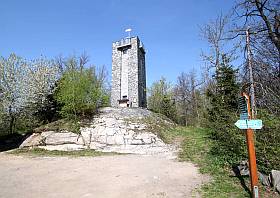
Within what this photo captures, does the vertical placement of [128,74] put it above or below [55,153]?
above

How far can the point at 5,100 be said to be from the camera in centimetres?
1886

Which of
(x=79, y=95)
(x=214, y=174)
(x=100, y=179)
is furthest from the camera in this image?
(x=79, y=95)

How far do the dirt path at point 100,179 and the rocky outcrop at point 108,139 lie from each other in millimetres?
3630

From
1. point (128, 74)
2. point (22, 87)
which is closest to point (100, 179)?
point (22, 87)

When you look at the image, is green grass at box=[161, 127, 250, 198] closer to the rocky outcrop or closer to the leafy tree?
the rocky outcrop

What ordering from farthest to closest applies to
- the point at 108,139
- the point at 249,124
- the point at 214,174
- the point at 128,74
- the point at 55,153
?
1. the point at 128,74
2. the point at 108,139
3. the point at 55,153
4. the point at 214,174
5. the point at 249,124

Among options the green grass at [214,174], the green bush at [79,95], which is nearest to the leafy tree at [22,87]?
the green bush at [79,95]

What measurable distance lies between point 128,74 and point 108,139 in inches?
631

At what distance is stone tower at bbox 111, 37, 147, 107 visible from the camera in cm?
3058

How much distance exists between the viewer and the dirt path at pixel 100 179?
6500mm

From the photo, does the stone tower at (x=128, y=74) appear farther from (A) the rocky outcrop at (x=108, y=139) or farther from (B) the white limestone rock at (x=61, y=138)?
(B) the white limestone rock at (x=61, y=138)

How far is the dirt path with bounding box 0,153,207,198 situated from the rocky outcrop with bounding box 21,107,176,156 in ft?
11.9

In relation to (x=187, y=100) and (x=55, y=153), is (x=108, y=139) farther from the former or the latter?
(x=187, y=100)

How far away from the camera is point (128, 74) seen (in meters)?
31.2
